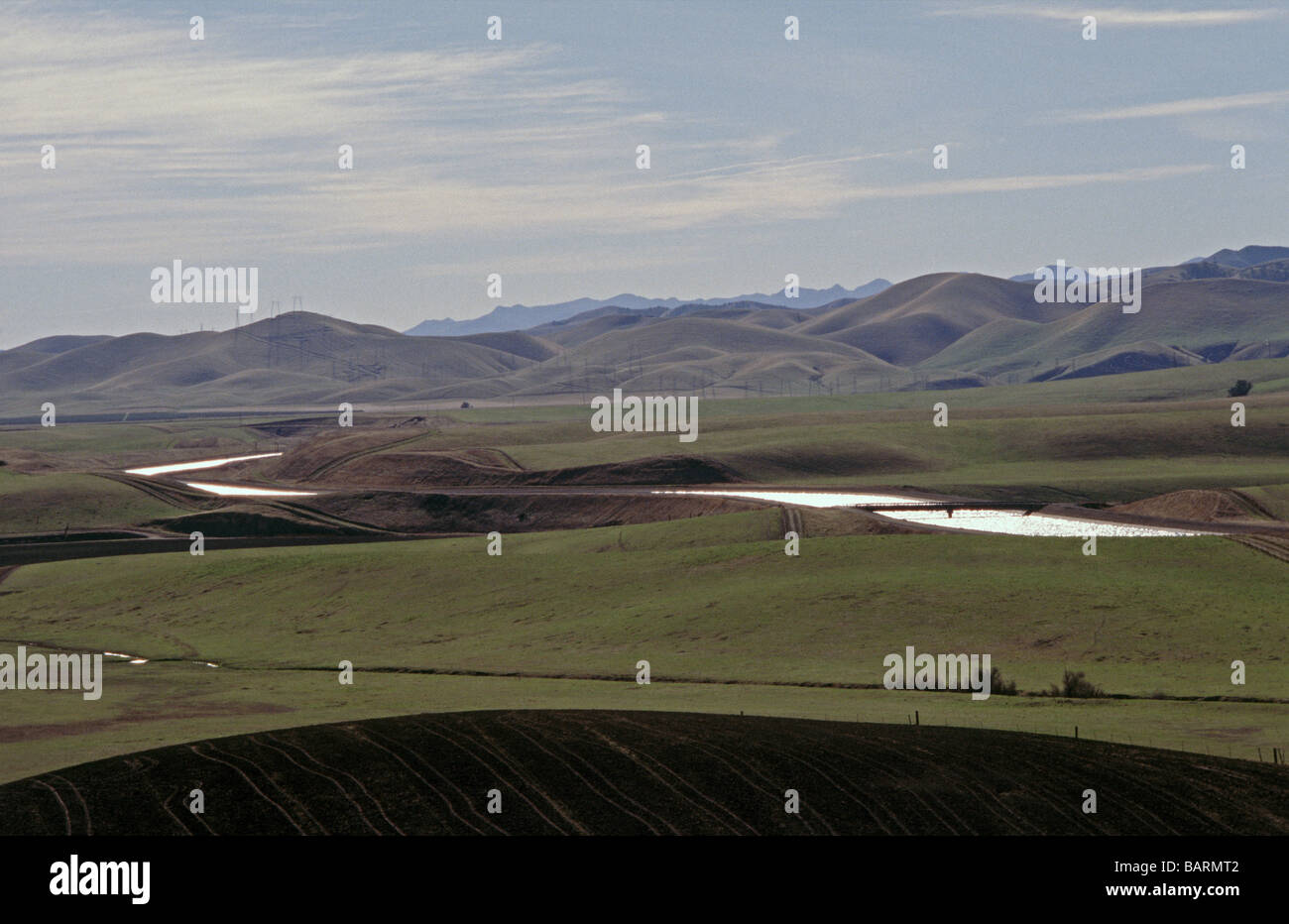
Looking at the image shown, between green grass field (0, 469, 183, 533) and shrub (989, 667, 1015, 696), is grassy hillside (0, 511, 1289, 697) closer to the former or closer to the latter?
shrub (989, 667, 1015, 696)

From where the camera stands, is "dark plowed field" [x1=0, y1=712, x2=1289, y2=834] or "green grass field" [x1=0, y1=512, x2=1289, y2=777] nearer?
"dark plowed field" [x1=0, y1=712, x2=1289, y2=834]

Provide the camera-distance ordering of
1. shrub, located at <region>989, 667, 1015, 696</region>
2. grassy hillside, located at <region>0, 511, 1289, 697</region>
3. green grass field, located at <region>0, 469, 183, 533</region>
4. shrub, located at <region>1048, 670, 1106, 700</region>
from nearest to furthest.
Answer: shrub, located at <region>1048, 670, 1106, 700</region>, shrub, located at <region>989, 667, 1015, 696</region>, grassy hillside, located at <region>0, 511, 1289, 697</region>, green grass field, located at <region>0, 469, 183, 533</region>

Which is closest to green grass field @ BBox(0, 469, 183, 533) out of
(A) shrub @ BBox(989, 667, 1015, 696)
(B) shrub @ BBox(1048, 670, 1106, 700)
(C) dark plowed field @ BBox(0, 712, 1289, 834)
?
(C) dark plowed field @ BBox(0, 712, 1289, 834)

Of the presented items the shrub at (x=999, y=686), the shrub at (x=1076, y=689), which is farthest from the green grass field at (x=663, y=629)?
the shrub at (x=1076, y=689)

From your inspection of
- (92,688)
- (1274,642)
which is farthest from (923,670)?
(92,688)

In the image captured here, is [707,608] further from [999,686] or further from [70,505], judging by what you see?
[70,505]

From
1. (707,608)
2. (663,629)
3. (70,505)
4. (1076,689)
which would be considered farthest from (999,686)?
(70,505)

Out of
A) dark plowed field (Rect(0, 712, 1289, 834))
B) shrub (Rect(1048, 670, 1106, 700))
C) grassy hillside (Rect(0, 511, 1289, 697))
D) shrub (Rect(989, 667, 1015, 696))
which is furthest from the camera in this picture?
grassy hillside (Rect(0, 511, 1289, 697))

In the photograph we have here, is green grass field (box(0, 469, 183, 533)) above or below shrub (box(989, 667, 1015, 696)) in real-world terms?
above
